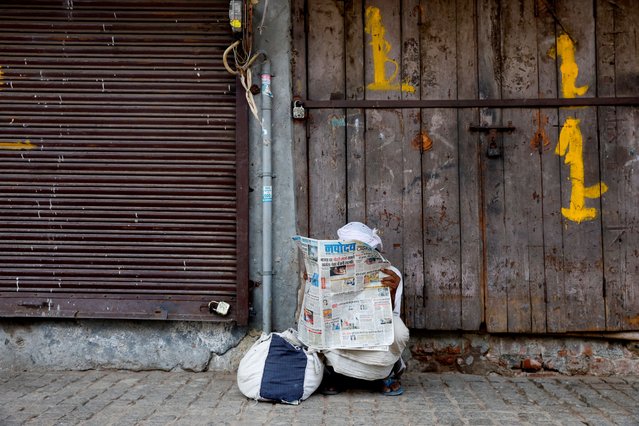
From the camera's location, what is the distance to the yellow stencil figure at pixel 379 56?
488 centimetres

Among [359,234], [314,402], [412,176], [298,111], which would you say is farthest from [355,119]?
[314,402]

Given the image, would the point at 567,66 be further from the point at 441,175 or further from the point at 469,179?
the point at 441,175

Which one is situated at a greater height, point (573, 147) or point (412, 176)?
point (573, 147)

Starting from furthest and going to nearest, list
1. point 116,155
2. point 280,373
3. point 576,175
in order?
point 116,155 < point 576,175 < point 280,373

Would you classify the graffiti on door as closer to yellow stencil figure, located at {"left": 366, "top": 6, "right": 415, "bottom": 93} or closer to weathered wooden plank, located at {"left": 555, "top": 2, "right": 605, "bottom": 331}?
weathered wooden plank, located at {"left": 555, "top": 2, "right": 605, "bottom": 331}

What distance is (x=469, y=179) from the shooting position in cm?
482

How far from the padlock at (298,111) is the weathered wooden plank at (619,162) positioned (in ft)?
7.54

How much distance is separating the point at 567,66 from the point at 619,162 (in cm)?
85

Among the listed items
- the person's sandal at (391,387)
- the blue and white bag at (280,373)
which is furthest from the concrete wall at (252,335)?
the blue and white bag at (280,373)

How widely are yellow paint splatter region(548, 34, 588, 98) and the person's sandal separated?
100 inches

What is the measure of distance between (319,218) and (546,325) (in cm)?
193

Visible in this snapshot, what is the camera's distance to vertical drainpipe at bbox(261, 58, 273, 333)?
15.8 feet

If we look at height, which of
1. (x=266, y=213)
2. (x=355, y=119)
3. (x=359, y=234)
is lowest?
(x=359, y=234)

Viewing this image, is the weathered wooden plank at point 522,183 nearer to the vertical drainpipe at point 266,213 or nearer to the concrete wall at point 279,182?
the concrete wall at point 279,182
